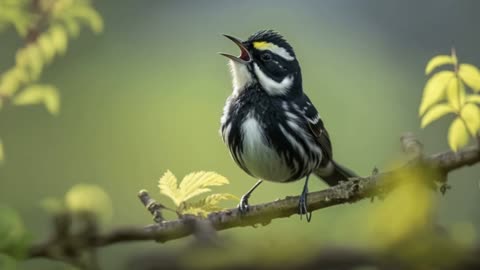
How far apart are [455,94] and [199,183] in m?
0.44

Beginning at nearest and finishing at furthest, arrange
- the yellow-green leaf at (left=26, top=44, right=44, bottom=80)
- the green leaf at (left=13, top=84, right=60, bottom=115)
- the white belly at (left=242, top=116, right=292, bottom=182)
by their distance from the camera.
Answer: the green leaf at (left=13, top=84, right=60, bottom=115) < the yellow-green leaf at (left=26, top=44, right=44, bottom=80) < the white belly at (left=242, top=116, right=292, bottom=182)

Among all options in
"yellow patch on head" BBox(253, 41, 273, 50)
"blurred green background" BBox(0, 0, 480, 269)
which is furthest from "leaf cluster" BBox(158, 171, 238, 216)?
"blurred green background" BBox(0, 0, 480, 269)

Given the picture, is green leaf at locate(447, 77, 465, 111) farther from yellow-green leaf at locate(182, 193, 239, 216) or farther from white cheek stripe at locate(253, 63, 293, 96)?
white cheek stripe at locate(253, 63, 293, 96)

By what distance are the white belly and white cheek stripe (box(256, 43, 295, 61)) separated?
275mm

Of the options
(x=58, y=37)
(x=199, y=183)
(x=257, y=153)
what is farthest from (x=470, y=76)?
(x=257, y=153)

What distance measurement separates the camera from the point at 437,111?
1486 millimetres

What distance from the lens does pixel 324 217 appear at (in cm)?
62

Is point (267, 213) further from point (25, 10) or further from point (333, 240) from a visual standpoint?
point (333, 240)

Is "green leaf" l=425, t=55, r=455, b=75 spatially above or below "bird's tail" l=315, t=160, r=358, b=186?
below

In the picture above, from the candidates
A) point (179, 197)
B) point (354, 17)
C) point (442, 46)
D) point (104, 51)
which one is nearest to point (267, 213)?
point (179, 197)

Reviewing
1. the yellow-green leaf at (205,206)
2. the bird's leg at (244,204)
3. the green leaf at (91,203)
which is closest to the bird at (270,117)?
the bird's leg at (244,204)

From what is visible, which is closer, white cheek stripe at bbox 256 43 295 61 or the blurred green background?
white cheek stripe at bbox 256 43 295 61

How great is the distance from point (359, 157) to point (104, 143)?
8.82ft

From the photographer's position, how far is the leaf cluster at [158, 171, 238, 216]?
4.98 feet
